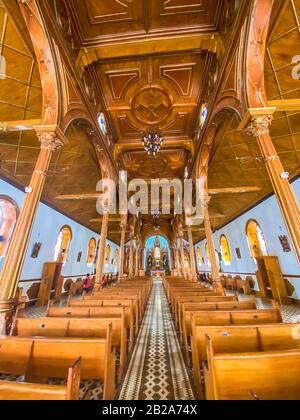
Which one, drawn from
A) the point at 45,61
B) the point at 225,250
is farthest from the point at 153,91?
the point at 225,250

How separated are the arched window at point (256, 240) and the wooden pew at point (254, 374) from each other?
9465 millimetres

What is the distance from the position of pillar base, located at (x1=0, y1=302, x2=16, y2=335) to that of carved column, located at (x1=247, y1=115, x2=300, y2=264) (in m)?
5.21

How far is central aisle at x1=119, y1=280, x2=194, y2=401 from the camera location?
269 cm

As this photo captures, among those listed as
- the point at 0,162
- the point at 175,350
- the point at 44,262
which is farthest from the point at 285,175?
the point at 44,262

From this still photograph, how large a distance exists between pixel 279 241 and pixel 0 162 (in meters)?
12.8

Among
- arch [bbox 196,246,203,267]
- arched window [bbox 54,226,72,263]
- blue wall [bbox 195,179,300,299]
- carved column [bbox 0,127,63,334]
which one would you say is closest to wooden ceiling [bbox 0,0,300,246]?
blue wall [bbox 195,179,300,299]

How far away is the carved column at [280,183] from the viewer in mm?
3379

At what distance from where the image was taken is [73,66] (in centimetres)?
590

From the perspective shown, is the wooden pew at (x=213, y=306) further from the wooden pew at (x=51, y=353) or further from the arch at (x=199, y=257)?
the arch at (x=199, y=257)

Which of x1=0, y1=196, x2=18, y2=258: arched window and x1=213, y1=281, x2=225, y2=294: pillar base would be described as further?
x1=0, y1=196, x2=18, y2=258: arched window

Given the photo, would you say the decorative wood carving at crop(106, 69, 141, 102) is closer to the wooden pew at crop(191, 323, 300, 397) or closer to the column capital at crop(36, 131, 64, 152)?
the column capital at crop(36, 131, 64, 152)

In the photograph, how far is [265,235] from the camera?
10.0 meters

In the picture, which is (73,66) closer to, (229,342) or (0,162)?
(0,162)

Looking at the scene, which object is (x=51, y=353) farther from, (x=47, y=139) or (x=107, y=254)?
(x=107, y=254)
